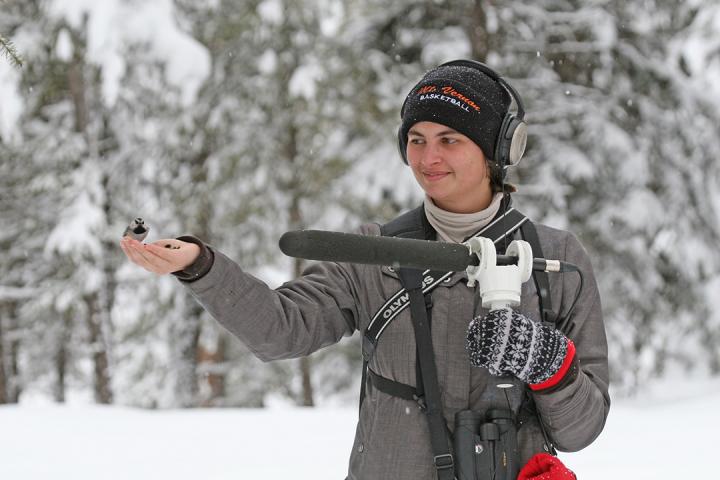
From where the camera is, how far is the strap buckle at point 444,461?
186 centimetres

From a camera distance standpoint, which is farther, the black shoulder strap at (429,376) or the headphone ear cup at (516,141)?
the headphone ear cup at (516,141)

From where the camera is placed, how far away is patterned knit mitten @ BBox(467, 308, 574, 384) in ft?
5.50

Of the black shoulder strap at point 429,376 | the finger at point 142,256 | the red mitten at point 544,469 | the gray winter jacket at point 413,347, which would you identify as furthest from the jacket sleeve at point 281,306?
the red mitten at point 544,469

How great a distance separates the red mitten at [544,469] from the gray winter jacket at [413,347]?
8 cm

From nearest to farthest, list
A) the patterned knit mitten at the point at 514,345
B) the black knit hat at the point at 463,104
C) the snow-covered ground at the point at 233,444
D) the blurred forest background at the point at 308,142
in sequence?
the patterned knit mitten at the point at 514,345 < the black knit hat at the point at 463,104 < the snow-covered ground at the point at 233,444 < the blurred forest background at the point at 308,142

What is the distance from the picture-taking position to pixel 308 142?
12.0m

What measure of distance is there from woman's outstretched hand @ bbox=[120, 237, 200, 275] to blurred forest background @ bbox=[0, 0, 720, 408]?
714 centimetres

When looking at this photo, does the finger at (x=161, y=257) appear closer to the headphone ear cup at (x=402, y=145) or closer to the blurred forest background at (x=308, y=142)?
the headphone ear cup at (x=402, y=145)

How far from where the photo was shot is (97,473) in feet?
15.8

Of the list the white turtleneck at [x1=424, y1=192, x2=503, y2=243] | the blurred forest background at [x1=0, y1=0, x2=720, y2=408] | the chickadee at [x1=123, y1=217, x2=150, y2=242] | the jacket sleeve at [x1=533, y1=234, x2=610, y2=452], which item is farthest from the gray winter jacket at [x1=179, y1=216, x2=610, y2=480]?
the blurred forest background at [x1=0, y1=0, x2=720, y2=408]

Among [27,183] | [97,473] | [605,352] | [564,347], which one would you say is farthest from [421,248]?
[27,183]

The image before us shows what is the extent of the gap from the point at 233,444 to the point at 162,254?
14.3ft

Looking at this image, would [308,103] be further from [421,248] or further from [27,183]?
[421,248]

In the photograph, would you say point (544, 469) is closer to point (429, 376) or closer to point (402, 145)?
point (429, 376)
